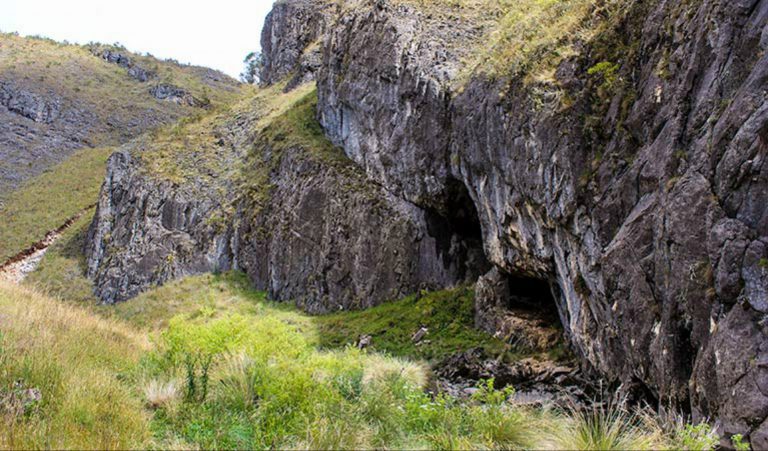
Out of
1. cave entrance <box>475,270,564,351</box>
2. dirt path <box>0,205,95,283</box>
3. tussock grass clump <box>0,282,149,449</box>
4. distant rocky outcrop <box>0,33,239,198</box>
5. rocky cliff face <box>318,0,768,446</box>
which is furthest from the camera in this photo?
distant rocky outcrop <box>0,33,239,198</box>

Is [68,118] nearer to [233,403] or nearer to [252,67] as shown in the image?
[252,67]

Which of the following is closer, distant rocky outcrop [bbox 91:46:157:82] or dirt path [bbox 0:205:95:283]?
dirt path [bbox 0:205:95:283]

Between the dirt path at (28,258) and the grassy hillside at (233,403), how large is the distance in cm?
3558

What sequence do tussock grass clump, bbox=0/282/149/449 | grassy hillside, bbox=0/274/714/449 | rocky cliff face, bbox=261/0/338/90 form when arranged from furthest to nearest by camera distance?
rocky cliff face, bbox=261/0/338/90
grassy hillside, bbox=0/274/714/449
tussock grass clump, bbox=0/282/149/449

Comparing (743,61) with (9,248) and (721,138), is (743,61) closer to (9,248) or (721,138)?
(721,138)

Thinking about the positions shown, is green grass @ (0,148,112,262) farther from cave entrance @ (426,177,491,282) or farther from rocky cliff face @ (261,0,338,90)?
cave entrance @ (426,177,491,282)

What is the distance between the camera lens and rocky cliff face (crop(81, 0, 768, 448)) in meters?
7.44

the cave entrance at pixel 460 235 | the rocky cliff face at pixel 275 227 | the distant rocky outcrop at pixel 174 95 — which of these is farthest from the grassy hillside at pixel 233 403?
the distant rocky outcrop at pixel 174 95

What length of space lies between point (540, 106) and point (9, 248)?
141ft

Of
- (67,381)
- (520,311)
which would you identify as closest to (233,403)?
(67,381)

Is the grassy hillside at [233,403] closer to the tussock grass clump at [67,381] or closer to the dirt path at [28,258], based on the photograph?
the tussock grass clump at [67,381]

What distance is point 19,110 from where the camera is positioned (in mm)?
65438

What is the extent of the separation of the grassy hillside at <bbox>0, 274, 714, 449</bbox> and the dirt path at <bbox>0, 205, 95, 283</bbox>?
3558 centimetres

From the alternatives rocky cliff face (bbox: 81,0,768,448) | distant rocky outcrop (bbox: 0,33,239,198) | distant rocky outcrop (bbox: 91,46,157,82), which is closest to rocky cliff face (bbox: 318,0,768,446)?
rocky cliff face (bbox: 81,0,768,448)
